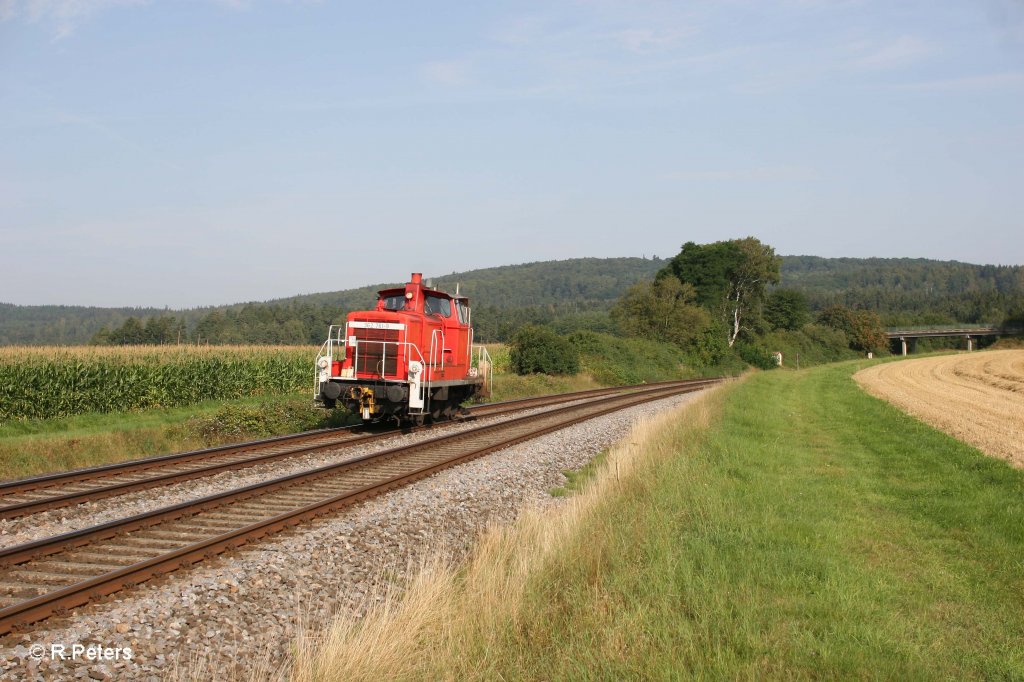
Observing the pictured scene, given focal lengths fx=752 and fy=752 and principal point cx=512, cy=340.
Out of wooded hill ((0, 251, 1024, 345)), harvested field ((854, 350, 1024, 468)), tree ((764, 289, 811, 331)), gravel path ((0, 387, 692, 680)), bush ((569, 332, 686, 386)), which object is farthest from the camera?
tree ((764, 289, 811, 331))

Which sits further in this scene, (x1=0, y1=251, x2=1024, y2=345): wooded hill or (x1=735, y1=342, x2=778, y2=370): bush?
(x1=735, y1=342, x2=778, y2=370): bush

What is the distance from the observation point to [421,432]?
1788 centimetres

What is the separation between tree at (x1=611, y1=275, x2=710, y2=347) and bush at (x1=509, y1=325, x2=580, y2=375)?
21.0 metres

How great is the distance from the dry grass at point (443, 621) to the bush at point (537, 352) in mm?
29910

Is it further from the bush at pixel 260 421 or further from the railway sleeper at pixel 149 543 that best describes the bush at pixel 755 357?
the railway sleeper at pixel 149 543

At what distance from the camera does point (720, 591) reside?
5539mm

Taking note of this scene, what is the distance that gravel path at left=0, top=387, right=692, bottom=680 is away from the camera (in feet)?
16.6

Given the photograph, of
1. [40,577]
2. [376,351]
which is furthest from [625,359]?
[40,577]

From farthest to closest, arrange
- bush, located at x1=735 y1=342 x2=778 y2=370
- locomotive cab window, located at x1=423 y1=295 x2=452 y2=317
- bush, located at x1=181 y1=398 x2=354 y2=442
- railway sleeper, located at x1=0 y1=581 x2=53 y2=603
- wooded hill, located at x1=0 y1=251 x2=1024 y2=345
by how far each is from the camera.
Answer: bush, located at x1=735 y1=342 x2=778 y2=370, wooded hill, located at x1=0 y1=251 x2=1024 y2=345, locomotive cab window, located at x1=423 y1=295 x2=452 y2=317, bush, located at x1=181 y1=398 x2=354 y2=442, railway sleeper, located at x1=0 y1=581 x2=53 y2=603

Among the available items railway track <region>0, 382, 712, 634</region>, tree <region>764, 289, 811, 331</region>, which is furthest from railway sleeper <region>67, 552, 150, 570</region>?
tree <region>764, 289, 811, 331</region>

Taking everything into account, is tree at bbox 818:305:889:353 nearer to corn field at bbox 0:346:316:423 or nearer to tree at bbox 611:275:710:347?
tree at bbox 611:275:710:347

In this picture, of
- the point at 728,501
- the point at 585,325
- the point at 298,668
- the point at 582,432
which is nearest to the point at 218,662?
the point at 298,668

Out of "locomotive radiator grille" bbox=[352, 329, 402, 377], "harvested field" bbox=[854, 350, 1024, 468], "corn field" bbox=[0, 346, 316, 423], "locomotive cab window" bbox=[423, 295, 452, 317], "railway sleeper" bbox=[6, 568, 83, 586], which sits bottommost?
"harvested field" bbox=[854, 350, 1024, 468]

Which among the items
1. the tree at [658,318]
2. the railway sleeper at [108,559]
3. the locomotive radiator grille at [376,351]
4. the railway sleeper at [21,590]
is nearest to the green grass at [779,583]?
the railway sleeper at [21,590]
